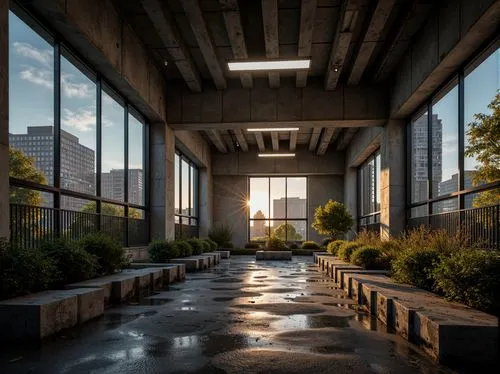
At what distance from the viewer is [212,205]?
89.7 feet

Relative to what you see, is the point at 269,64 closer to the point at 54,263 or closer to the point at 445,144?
the point at 445,144

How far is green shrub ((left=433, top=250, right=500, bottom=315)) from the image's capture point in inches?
167

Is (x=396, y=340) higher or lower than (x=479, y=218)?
lower

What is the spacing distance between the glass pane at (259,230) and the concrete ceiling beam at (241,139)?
5271mm

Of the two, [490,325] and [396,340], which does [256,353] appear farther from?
[490,325]

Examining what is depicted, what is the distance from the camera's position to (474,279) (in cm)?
450

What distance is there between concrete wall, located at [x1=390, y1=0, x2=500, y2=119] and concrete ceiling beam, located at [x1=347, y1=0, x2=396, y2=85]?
1.00 m

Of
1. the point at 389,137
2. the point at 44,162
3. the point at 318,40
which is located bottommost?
the point at 44,162

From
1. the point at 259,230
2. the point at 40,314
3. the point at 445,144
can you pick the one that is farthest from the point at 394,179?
the point at 259,230

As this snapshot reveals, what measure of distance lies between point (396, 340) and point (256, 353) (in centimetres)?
147

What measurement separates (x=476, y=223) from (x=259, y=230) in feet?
64.6

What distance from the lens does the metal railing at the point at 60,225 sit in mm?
7529

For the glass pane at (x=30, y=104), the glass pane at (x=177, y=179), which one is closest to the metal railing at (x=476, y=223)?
the glass pane at (x=30, y=104)

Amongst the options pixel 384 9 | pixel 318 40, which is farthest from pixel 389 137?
pixel 384 9
